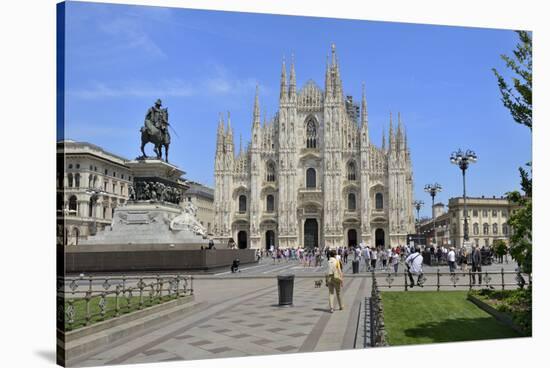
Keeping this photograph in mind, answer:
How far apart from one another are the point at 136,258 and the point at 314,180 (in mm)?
51252

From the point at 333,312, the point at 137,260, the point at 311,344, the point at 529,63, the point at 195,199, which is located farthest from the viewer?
the point at 195,199

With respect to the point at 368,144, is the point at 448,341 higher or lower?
lower

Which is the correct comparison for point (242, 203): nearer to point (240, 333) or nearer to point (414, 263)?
point (414, 263)

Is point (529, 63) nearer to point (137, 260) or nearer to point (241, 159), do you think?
point (137, 260)

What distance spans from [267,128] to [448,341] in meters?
62.7

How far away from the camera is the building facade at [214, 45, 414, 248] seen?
6925 centimetres

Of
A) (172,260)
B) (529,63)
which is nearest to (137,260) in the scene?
(172,260)

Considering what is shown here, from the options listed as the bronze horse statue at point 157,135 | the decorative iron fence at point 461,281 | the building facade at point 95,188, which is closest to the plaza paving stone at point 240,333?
the decorative iron fence at point 461,281

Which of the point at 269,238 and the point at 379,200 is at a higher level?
the point at 379,200

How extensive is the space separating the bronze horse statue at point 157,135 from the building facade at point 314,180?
46.9 metres

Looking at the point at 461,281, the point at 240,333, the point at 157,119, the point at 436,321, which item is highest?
the point at 157,119

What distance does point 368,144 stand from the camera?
233 feet

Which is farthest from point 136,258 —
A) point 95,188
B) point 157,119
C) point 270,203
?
point 270,203

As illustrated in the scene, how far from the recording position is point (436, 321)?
Answer: 40.5 ft
